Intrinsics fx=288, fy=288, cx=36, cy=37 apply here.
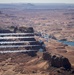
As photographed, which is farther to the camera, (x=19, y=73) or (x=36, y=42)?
(x=36, y=42)

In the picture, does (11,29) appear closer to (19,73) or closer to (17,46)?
(17,46)

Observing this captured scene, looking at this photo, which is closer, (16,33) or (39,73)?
(39,73)

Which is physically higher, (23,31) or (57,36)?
(23,31)

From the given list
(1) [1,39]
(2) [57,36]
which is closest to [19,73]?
(1) [1,39]

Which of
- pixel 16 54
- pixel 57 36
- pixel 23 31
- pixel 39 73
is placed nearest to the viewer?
pixel 39 73

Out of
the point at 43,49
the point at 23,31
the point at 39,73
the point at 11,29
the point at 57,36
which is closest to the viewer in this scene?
the point at 39,73

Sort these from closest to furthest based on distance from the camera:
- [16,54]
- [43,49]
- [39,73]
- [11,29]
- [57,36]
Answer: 1. [39,73]
2. [16,54]
3. [43,49]
4. [11,29]
5. [57,36]

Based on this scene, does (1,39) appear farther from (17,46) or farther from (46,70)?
(46,70)

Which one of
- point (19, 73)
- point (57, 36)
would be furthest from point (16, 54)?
point (57, 36)

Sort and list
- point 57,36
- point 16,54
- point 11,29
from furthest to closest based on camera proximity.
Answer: point 57,36, point 11,29, point 16,54
